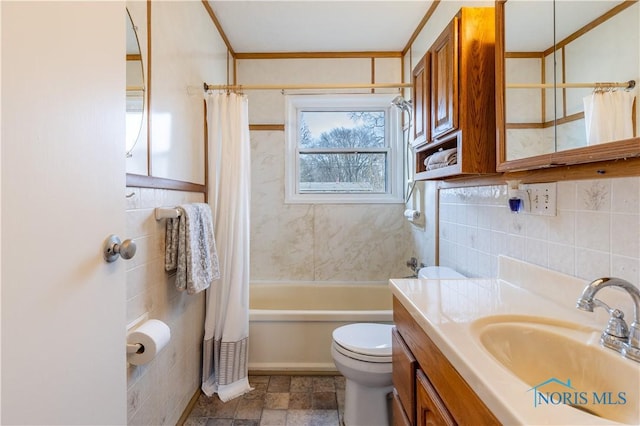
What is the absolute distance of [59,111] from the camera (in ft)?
2.04

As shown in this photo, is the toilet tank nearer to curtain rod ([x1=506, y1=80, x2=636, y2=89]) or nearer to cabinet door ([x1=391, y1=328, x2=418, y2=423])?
cabinet door ([x1=391, y1=328, x2=418, y2=423])

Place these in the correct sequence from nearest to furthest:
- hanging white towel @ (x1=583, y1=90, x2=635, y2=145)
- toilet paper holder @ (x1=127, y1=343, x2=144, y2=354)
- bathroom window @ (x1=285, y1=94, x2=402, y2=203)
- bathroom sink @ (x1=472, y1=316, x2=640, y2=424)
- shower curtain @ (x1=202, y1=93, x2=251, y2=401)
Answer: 1. bathroom sink @ (x1=472, y1=316, x2=640, y2=424)
2. hanging white towel @ (x1=583, y1=90, x2=635, y2=145)
3. toilet paper holder @ (x1=127, y1=343, x2=144, y2=354)
4. shower curtain @ (x1=202, y1=93, x2=251, y2=401)
5. bathroom window @ (x1=285, y1=94, x2=402, y2=203)

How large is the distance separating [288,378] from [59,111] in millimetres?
2060

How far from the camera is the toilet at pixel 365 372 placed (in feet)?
5.01

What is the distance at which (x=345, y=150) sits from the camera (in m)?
2.95

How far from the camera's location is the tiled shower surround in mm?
839

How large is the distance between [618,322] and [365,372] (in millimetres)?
1060

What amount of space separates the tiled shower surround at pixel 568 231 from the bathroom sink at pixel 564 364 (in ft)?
0.73

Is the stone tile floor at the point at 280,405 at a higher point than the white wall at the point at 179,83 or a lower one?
lower

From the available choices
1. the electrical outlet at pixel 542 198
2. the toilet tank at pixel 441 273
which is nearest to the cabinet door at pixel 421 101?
the electrical outlet at pixel 542 198

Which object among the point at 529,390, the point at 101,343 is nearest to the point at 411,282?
the point at 529,390

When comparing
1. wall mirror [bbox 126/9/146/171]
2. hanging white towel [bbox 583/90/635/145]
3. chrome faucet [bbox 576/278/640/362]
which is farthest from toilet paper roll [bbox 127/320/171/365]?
hanging white towel [bbox 583/90/635/145]

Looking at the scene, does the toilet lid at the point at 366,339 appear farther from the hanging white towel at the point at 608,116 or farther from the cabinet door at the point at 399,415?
the hanging white towel at the point at 608,116

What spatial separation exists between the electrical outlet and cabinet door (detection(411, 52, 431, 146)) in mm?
589
